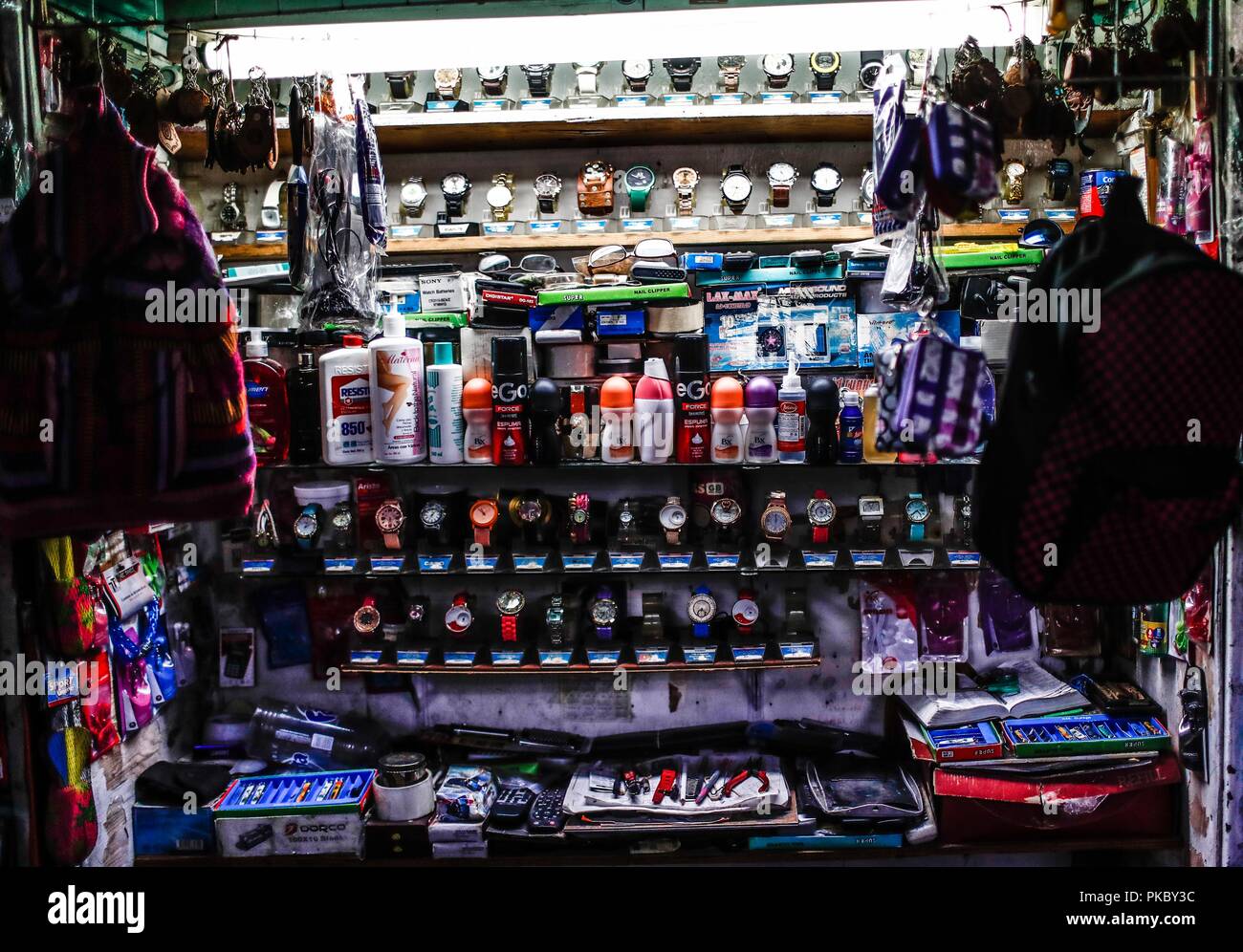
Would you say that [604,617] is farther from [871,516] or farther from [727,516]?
[871,516]

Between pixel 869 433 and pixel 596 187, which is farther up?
pixel 596 187

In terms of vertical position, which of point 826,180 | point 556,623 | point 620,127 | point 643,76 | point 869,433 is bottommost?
point 556,623

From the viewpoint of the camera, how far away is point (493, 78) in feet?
11.1

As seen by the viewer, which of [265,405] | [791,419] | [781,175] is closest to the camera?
[791,419]

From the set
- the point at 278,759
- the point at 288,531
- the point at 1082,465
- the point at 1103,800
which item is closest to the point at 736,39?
the point at 1082,465

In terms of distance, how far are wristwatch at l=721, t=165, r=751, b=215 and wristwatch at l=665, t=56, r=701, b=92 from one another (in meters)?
0.35

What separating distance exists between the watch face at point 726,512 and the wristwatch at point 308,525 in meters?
1.43

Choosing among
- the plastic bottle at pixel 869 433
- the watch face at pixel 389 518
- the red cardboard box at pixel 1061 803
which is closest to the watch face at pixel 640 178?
the plastic bottle at pixel 869 433

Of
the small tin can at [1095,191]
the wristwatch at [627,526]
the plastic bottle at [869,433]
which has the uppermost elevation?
A: the small tin can at [1095,191]

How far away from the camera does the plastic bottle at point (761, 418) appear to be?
3094mm

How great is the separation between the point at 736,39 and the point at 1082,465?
1.71 metres

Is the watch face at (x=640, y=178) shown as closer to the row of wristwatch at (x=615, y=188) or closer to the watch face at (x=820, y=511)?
the row of wristwatch at (x=615, y=188)

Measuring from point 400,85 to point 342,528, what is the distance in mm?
1623

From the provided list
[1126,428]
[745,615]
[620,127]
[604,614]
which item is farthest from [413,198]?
[1126,428]
